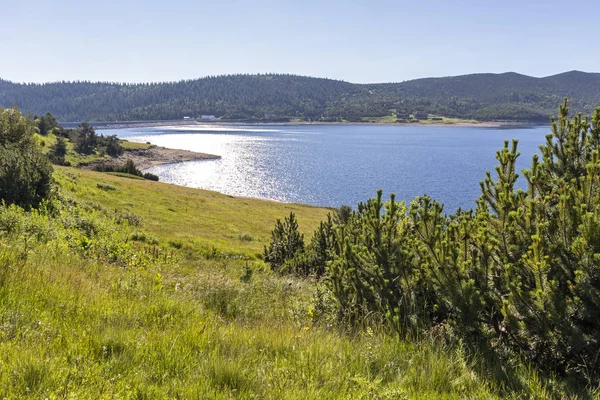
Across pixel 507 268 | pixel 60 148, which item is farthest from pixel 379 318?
pixel 60 148

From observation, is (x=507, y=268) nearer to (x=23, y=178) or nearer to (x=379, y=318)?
(x=379, y=318)

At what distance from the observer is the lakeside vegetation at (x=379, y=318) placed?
3725 mm

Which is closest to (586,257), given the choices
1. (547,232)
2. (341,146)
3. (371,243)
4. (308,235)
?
(547,232)

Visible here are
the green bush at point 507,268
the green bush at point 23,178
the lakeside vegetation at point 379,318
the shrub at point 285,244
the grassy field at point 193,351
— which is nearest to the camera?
the grassy field at point 193,351

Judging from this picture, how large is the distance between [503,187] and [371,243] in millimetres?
2134

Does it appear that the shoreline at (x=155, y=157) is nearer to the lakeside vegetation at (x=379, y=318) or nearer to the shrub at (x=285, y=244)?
the shrub at (x=285, y=244)

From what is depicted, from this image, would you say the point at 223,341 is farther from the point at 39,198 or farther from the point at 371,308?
the point at 39,198

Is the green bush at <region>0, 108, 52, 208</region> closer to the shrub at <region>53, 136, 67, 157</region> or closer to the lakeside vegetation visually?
the lakeside vegetation

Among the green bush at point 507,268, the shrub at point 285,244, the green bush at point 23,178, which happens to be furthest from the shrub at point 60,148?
the green bush at point 507,268

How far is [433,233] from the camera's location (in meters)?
5.40

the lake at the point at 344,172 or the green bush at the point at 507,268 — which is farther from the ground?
the green bush at the point at 507,268

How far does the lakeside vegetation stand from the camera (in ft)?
12.2

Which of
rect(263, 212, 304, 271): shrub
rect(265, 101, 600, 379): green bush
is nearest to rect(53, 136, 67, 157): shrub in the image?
rect(263, 212, 304, 271): shrub

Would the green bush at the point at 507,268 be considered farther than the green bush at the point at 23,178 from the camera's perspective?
No
